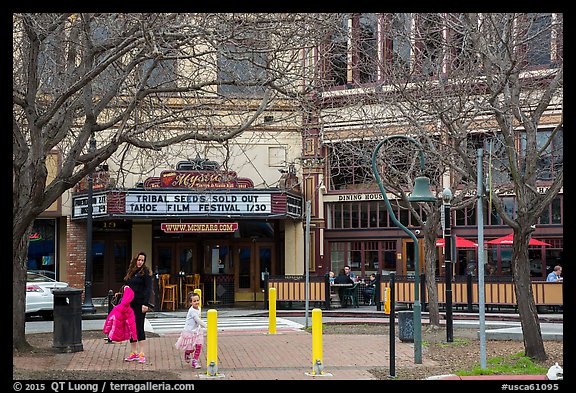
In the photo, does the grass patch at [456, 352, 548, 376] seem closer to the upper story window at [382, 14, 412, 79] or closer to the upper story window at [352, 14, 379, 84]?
the upper story window at [382, 14, 412, 79]

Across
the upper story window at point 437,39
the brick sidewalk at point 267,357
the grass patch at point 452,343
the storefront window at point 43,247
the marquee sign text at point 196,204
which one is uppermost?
the upper story window at point 437,39

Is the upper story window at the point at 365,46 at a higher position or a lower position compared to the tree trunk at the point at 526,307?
higher

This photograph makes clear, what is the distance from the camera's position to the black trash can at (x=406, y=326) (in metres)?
15.9

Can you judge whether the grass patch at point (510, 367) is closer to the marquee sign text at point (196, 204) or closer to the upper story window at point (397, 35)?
the upper story window at point (397, 35)

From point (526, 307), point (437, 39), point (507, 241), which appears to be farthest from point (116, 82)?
point (507, 241)

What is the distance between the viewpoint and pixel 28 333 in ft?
59.9

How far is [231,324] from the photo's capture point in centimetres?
2197

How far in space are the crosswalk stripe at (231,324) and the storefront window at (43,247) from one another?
10104mm

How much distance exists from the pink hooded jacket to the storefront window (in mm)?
19916

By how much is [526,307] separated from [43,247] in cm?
2368

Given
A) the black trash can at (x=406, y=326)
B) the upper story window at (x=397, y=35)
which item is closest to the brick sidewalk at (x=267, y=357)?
the black trash can at (x=406, y=326)

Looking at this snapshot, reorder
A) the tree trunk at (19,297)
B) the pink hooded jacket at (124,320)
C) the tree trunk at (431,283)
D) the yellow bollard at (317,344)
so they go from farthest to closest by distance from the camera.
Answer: the tree trunk at (431,283)
the tree trunk at (19,297)
the pink hooded jacket at (124,320)
the yellow bollard at (317,344)

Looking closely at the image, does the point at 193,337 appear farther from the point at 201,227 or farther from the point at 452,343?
the point at 201,227

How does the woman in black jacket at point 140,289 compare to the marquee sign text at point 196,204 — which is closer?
the woman in black jacket at point 140,289
